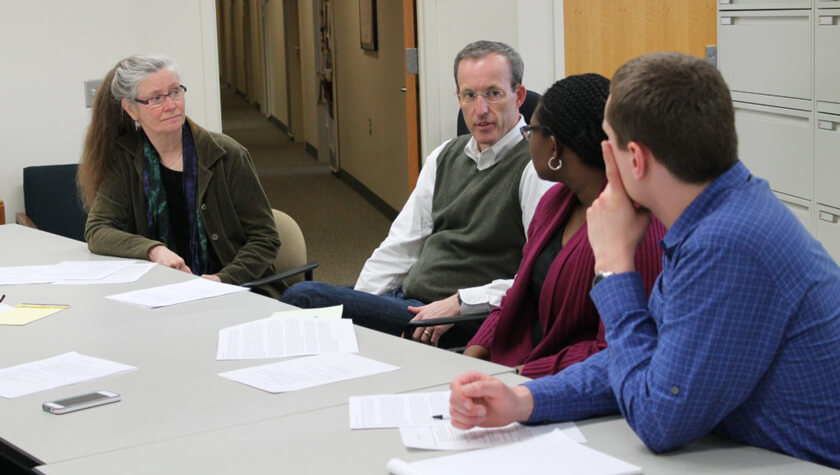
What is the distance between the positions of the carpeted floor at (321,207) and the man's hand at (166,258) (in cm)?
252

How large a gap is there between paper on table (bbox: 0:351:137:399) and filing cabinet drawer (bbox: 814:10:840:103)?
3.08 metres

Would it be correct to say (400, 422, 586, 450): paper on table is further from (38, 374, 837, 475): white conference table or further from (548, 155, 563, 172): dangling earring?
(548, 155, 563, 172): dangling earring

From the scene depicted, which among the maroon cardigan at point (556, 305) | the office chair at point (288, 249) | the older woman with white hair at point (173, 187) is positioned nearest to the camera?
the maroon cardigan at point (556, 305)

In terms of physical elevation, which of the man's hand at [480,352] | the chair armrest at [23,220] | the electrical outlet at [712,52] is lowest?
the man's hand at [480,352]

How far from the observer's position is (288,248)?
3773 millimetres

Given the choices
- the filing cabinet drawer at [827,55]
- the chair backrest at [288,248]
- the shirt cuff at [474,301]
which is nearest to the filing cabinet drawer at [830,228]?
the filing cabinet drawer at [827,55]

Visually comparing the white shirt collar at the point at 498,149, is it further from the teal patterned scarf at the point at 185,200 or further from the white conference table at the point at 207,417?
the teal patterned scarf at the point at 185,200

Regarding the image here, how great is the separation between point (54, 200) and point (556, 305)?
10.8 feet

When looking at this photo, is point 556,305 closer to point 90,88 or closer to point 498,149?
point 498,149

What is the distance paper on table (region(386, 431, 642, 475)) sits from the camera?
1.49 metres

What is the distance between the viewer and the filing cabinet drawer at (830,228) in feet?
13.4

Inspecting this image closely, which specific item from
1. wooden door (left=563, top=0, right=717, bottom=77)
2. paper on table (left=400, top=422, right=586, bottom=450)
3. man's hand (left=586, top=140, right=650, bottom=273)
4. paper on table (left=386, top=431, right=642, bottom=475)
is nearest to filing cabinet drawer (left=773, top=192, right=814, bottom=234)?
wooden door (left=563, top=0, right=717, bottom=77)

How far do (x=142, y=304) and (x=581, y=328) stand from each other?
1.22 meters

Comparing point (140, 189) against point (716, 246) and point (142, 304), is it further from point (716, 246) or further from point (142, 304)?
point (716, 246)
